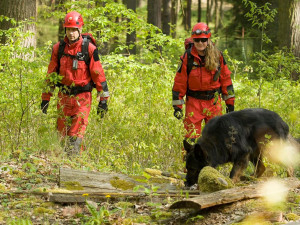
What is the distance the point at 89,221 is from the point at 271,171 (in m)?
3.63

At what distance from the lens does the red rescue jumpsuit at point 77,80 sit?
8023mm

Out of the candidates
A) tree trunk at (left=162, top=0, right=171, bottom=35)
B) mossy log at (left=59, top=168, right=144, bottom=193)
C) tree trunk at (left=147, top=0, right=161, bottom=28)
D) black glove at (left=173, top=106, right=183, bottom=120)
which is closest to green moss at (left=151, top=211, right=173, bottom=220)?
mossy log at (left=59, top=168, right=144, bottom=193)

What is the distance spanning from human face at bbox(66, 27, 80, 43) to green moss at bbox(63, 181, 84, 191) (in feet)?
11.0

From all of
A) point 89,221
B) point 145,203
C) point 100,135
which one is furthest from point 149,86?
point 89,221

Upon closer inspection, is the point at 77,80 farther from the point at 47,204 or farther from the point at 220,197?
the point at 220,197

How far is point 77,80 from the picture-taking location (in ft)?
26.5

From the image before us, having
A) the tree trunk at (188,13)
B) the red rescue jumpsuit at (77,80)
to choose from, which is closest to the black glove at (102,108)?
the red rescue jumpsuit at (77,80)

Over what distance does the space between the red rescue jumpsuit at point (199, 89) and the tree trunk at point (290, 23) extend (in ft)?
27.0

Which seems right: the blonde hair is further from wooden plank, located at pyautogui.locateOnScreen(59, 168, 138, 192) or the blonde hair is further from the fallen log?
wooden plank, located at pyautogui.locateOnScreen(59, 168, 138, 192)

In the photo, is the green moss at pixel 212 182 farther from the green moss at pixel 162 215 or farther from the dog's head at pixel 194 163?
the dog's head at pixel 194 163

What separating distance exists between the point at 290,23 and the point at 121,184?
11767 millimetres

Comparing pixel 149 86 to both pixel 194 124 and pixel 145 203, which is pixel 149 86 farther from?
pixel 145 203

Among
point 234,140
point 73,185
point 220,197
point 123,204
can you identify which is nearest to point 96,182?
point 73,185

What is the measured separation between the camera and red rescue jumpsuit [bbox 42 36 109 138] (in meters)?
8.02
